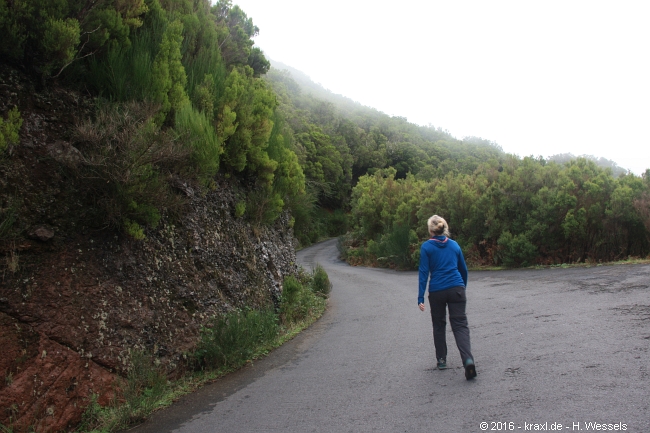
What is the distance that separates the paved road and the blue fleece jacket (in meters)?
1.00

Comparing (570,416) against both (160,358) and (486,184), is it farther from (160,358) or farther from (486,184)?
(486,184)

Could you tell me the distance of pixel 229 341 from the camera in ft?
20.0

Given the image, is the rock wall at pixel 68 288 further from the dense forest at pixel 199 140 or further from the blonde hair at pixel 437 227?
the blonde hair at pixel 437 227

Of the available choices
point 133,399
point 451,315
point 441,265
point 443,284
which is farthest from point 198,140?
point 451,315

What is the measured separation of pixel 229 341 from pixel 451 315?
2.97 metres

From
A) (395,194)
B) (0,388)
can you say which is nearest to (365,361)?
(0,388)

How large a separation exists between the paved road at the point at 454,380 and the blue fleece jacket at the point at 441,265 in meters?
1.00

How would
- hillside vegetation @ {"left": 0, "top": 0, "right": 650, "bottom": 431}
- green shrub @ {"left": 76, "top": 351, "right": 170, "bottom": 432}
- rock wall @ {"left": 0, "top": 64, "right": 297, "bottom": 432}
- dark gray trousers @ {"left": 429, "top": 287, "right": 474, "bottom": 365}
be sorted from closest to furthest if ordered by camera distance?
rock wall @ {"left": 0, "top": 64, "right": 297, "bottom": 432}, green shrub @ {"left": 76, "top": 351, "right": 170, "bottom": 432}, hillside vegetation @ {"left": 0, "top": 0, "right": 650, "bottom": 431}, dark gray trousers @ {"left": 429, "top": 287, "right": 474, "bottom": 365}

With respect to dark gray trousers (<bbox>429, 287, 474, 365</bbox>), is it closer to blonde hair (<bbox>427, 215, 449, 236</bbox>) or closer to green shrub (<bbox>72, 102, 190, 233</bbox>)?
blonde hair (<bbox>427, 215, 449, 236</bbox>)

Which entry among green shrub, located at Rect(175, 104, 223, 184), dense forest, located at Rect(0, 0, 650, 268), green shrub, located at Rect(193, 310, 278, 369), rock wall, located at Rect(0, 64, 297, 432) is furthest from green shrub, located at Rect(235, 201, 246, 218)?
green shrub, located at Rect(193, 310, 278, 369)

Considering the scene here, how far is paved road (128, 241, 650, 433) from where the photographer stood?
3.86 meters

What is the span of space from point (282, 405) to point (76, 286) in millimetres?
2522

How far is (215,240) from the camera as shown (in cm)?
738

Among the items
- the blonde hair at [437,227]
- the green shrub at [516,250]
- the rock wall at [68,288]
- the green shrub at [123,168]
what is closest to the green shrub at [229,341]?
the rock wall at [68,288]
